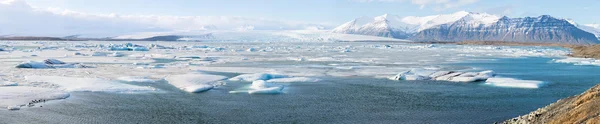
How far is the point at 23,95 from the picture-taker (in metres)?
13.6

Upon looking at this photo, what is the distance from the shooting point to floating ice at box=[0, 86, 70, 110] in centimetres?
1252

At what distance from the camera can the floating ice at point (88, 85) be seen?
15.4 metres

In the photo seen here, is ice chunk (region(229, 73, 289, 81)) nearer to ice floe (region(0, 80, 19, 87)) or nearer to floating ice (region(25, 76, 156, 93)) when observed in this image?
floating ice (region(25, 76, 156, 93))

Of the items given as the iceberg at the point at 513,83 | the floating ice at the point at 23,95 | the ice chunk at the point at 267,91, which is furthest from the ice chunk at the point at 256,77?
the iceberg at the point at 513,83

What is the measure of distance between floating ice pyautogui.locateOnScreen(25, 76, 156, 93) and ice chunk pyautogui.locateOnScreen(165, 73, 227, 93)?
1150 millimetres

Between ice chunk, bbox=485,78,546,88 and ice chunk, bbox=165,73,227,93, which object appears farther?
ice chunk, bbox=485,78,546,88

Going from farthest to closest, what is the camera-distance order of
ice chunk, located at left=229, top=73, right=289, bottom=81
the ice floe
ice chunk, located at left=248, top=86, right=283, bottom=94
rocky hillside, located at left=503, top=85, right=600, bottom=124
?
ice chunk, located at left=229, top=73, right=289, bottom=81 → the ice floe → ice chunk, located at left=248, top=86, right=283, bottom=94 → rocky hillside, located at left=503, top=85, right=600, bottom=124

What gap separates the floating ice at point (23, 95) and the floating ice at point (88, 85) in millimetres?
860

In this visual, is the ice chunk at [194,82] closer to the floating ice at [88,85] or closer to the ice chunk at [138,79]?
the ice chunk at [138,79]

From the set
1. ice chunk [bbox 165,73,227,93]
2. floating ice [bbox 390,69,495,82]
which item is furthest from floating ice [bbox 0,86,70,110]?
floating ice [bbox 390,69,495,82]

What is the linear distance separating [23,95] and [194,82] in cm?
534

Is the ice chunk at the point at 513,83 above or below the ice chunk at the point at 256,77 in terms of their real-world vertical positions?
below

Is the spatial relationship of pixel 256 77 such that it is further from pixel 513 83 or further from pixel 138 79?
pixel 513 83

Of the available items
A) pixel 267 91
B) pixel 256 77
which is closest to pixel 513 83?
pixel 267 91
